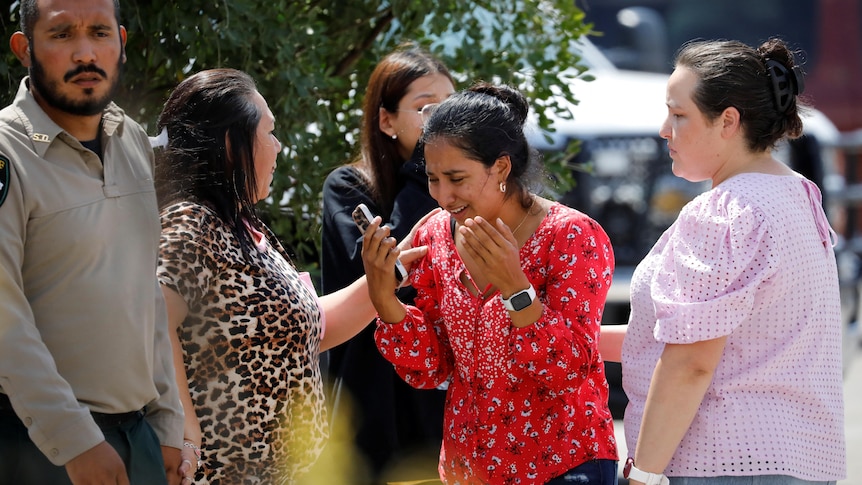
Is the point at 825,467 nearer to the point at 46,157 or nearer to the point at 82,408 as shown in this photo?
the point at 82,408

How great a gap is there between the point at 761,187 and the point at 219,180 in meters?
1.22

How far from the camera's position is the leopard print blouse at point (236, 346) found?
2623 millimetres

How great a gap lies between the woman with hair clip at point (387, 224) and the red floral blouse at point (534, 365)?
19.7 inches

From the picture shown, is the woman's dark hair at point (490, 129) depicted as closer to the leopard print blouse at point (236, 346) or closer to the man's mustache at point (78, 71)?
the leopard print blouse at point (236, 346)

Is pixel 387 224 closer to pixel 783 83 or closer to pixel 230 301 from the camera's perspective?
pixel 230 301

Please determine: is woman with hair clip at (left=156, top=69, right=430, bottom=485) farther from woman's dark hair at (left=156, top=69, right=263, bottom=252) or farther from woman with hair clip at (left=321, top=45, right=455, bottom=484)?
woman with hair clip at (left=321, top=45, right=455, bottom=484)

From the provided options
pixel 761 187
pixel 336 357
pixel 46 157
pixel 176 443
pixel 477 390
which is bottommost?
pixel 336 357

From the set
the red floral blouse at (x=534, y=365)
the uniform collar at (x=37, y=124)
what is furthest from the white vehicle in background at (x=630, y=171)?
the uniform collar at (x=37, y=124)

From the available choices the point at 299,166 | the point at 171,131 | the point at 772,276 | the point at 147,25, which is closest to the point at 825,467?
the point at 772,276

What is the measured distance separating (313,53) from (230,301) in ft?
4.15

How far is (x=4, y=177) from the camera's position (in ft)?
6.89

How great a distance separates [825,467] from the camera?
2.44 m

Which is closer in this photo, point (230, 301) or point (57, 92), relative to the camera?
point (57, 92)

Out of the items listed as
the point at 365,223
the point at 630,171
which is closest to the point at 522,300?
the point at 365,223
